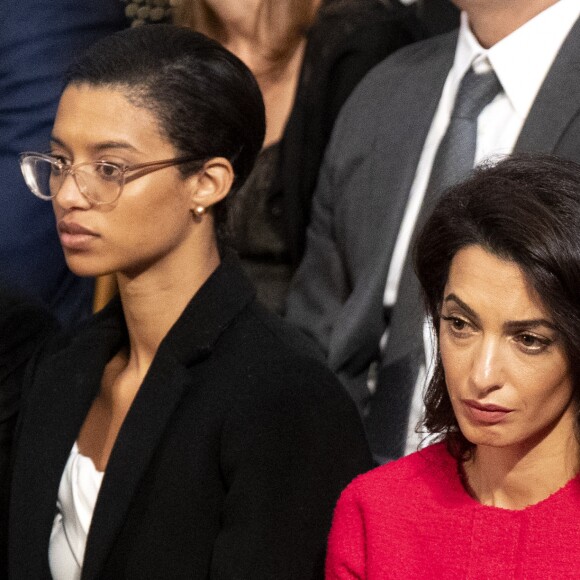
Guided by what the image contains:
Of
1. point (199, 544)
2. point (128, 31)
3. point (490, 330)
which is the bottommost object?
point (199, 544)

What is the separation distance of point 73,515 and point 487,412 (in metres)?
0.80

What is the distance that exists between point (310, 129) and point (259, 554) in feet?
3.49

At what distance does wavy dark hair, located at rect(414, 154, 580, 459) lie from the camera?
66.2 inches

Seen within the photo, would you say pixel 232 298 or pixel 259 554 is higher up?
pixel 232 298

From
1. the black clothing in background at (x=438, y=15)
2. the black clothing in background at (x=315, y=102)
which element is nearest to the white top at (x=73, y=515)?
the black clothing in background at (x=315, y=102)

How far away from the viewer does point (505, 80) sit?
2.38m

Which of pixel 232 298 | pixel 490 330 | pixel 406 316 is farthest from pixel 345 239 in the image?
pixel 490 330

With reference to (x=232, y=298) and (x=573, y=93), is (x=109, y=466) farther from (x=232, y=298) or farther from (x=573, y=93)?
(x=573, y=93)

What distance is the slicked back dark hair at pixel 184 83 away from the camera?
2.17 m

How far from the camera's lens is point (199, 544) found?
208 cm

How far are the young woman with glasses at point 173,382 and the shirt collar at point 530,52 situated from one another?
1.40ft

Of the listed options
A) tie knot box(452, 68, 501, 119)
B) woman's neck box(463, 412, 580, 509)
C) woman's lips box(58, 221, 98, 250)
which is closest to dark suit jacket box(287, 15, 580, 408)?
tie knot box(452, 68, 501, 119)

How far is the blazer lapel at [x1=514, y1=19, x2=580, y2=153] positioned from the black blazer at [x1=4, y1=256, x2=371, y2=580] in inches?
18.8

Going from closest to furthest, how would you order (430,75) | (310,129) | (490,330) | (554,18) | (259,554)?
(490,330)
(259,554)
(554,18)
(430,75)
(310,129)
